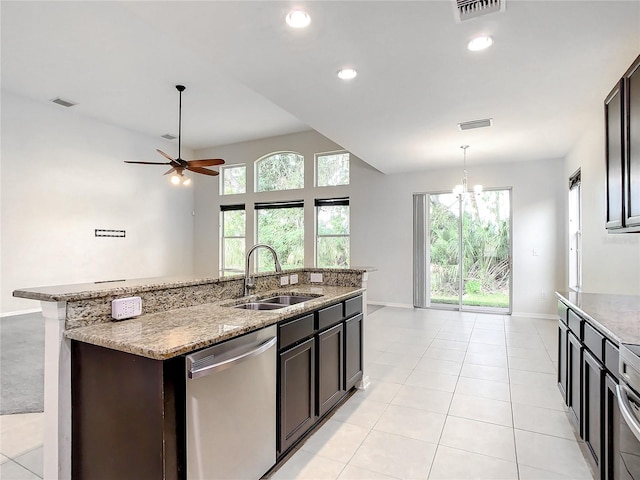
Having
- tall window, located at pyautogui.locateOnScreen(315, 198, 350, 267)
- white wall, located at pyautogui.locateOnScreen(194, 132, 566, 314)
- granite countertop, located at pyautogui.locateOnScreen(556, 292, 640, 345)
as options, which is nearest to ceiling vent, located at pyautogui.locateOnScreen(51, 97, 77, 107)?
white wall, located at pyautogui.locateOnScreen(194, 132, 566, 314)

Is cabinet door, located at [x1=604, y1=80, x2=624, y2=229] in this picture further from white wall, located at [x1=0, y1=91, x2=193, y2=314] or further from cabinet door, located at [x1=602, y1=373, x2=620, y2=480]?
white wall, located at [x1=0, y1=91, x2=193, y2=314]

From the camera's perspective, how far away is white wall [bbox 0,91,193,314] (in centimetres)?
566

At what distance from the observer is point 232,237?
8664 millimetres

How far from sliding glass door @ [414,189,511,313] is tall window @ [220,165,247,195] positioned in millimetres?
4207

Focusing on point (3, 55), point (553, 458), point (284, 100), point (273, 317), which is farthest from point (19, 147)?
point (553, 458)

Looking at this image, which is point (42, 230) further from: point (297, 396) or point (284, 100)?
point (297, 396)

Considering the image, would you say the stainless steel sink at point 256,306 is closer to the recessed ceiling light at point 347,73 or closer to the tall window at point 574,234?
the recessed ceiling light at point 347,73

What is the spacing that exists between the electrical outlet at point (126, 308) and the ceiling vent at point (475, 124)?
3.81 meters

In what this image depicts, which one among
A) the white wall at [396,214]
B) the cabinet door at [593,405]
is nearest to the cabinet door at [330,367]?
the cabinet door at [593,405]

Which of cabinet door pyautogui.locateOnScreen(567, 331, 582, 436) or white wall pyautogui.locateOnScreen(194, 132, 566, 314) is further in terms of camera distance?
white wall pyautogui.locateOnScreen(194, 132, 566, 314)

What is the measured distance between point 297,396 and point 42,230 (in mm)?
6173

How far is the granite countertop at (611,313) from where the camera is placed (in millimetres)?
1540

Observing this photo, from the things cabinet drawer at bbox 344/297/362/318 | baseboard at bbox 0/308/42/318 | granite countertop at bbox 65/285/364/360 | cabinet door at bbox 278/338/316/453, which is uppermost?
granite countertop at bbox 65/285/364/360

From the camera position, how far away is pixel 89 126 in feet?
21.9
